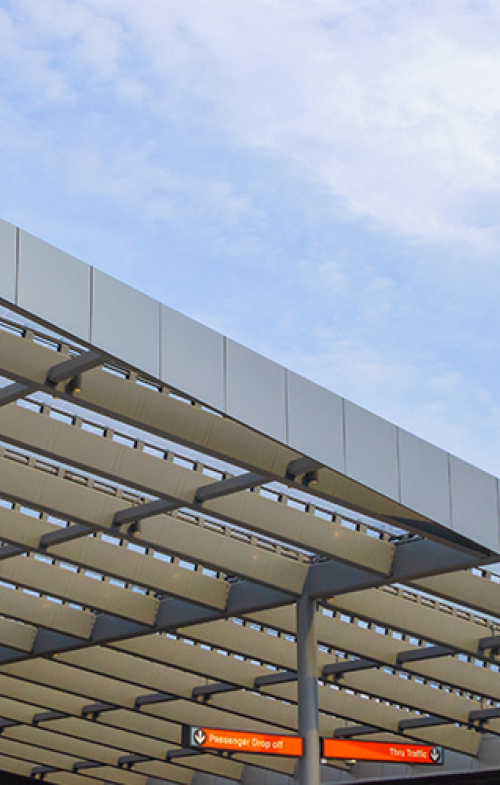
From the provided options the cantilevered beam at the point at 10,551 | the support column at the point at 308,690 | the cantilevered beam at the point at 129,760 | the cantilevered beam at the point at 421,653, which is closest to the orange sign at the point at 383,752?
the support column at the point at 308,690

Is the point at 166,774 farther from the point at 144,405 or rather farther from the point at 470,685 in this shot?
the point at 144,405

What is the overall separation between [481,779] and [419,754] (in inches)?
695

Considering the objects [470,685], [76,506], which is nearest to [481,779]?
[470,685]

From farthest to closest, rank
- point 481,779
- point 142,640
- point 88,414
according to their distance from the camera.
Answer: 1. point 481,779
2. point 142,640
3. point 88,414

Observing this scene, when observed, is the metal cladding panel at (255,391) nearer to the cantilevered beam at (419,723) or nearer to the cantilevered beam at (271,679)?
the cantilevered beam at (271,679)

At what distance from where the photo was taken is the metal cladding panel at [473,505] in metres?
15.3

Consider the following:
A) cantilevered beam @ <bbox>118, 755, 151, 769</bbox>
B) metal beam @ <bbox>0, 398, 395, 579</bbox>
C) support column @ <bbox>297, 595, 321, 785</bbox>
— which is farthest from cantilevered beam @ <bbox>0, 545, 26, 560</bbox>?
cantilevered beam @ <bbox>118, 755, 151, 769</bbox>

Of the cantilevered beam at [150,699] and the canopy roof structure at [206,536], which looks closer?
the canopy roof structure at [206,536]

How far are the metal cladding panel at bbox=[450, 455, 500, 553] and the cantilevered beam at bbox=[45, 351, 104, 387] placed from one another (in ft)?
18.2

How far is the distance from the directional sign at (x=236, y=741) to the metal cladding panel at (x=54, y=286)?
6525 millimetres

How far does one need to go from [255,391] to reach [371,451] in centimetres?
210

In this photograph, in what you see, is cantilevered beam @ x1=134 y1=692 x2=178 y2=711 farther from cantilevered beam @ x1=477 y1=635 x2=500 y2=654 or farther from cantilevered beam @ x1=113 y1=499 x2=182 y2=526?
cantilevered beam @ x1=113 y1=499 x2=182 y2=526

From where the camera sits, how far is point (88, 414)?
16000 millimetres

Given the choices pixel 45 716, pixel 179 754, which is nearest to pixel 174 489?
pixel 45 716
